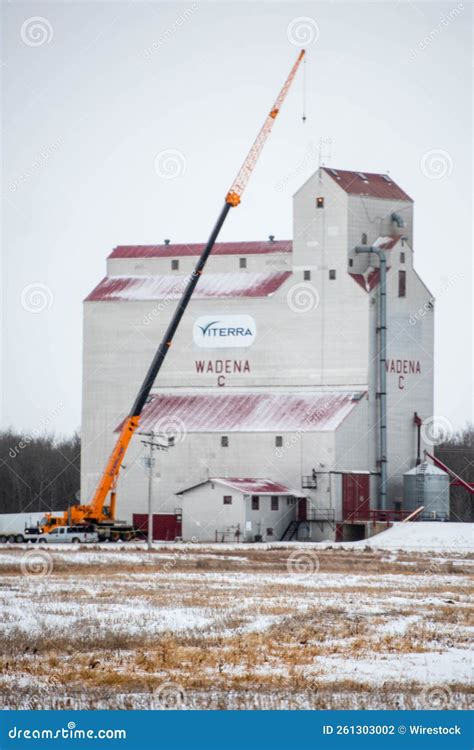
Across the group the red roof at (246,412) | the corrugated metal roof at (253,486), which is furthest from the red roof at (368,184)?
the corrugated metal roof at (253,486)

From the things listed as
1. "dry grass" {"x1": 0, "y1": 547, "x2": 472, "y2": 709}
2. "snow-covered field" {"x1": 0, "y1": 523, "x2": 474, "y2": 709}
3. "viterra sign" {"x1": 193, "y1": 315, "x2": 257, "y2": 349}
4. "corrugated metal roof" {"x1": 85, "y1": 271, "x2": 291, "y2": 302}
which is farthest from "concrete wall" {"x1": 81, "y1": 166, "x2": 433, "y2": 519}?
"dry grass" {"x1": 0, "y1": 547, "x2": 472, "y2": 709}

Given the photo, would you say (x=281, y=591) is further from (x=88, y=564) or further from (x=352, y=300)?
(x=352, y=300)

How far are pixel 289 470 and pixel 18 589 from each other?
44.9 metres

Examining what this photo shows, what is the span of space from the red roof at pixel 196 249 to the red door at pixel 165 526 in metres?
18.8

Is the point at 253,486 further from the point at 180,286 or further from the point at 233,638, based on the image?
the point at 233,638

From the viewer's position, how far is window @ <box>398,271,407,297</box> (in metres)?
87.9

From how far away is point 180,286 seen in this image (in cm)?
9325

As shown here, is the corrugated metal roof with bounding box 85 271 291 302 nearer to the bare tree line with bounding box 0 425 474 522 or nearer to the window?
the window

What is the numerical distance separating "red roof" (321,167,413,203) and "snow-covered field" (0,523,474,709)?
133ft

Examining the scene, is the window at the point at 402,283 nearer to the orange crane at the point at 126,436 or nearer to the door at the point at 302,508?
the orange crane at the point at 126,436

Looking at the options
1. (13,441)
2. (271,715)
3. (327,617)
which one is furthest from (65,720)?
(13,441)

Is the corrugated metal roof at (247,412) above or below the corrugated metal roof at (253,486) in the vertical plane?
above

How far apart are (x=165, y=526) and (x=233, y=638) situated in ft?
192

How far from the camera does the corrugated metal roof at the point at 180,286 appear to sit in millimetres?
90125
